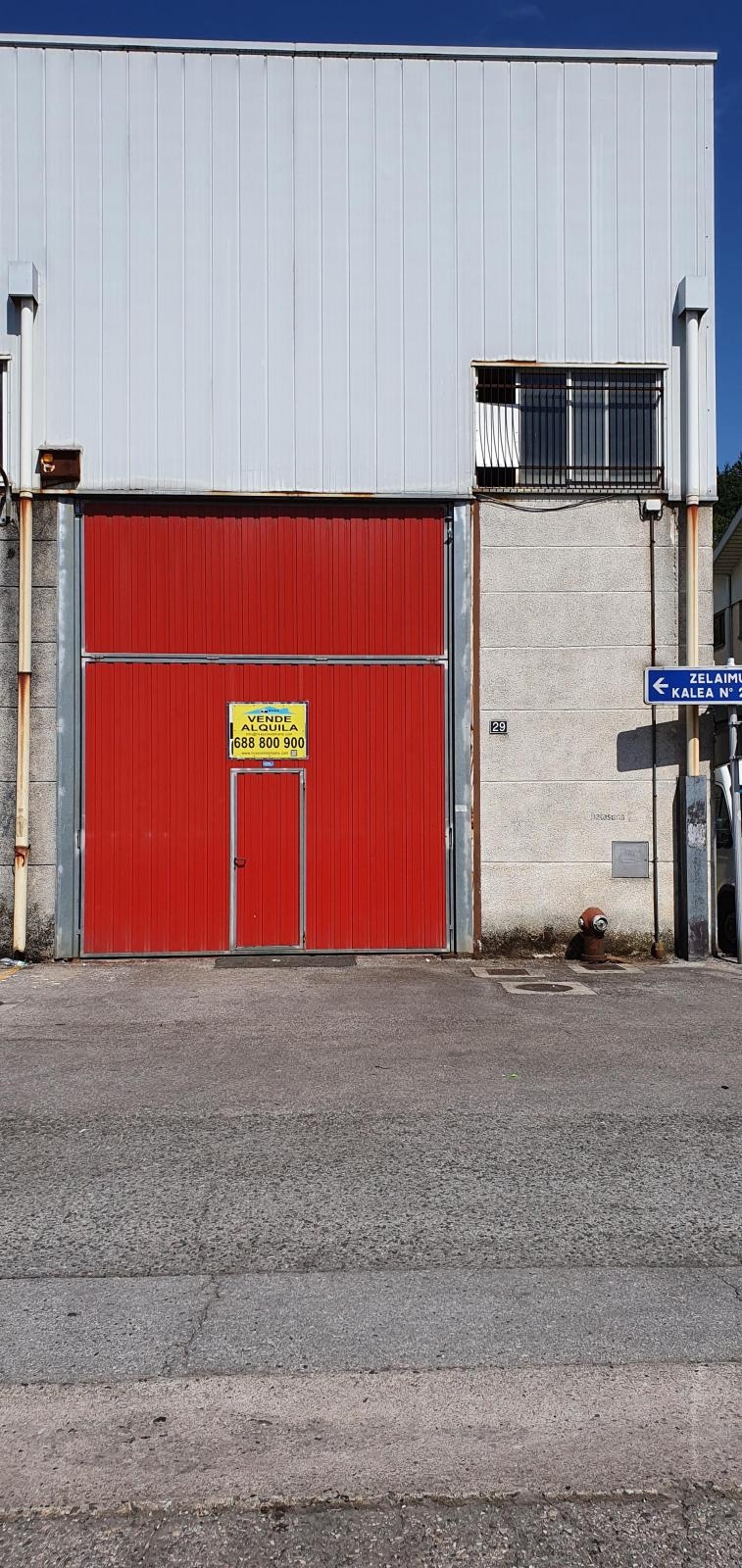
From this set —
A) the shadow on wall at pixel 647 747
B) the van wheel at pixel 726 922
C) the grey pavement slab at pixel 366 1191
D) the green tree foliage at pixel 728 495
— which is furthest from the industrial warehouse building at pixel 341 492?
the green tree foliage at pixel 728 495

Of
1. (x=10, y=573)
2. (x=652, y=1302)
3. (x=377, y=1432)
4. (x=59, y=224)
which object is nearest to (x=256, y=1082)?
(x=652, y=1302)

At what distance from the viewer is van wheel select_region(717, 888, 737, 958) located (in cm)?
1360

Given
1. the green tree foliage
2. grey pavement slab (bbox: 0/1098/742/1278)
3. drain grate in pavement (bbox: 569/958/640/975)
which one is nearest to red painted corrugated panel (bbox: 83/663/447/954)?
drain grate in pavement (bbox: 569/958/640/975)

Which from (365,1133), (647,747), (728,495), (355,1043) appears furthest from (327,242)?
(728,495)

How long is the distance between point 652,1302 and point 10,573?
441 inches

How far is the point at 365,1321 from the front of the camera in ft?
13.0

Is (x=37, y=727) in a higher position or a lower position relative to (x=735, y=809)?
higher

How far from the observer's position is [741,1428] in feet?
10.8

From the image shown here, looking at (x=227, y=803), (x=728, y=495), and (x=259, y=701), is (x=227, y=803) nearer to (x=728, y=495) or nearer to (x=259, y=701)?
(x=259, y=701)

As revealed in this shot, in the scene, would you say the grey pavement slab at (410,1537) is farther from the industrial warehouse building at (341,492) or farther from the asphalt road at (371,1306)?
the industrial warehouse building at (341,492)

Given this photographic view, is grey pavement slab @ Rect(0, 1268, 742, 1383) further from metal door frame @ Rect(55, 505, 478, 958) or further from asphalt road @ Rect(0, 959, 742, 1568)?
metal door frame @ Rect(55, 505, 478, 958)

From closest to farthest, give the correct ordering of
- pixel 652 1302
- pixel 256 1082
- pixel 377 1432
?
1. pixel 377 1432
2. pixel 652 1302
3. pixel 256 1082

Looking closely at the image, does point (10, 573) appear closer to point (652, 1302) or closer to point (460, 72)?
point (460, 72)

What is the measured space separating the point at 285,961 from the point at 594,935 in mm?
3468
